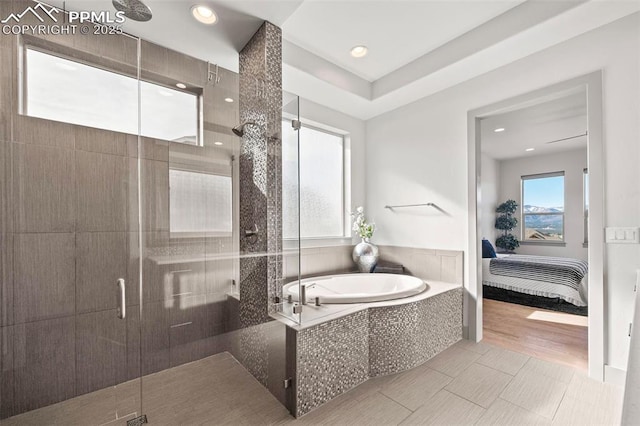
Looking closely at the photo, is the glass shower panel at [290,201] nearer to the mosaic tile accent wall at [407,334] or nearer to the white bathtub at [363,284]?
the white bathtub at [363,284]

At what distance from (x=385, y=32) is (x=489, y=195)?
520 cm

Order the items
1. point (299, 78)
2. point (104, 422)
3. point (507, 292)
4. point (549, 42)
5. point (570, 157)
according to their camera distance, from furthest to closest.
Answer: point (570, 157), point (507, 292), point (299, 78), point (549, 42), point (104, 422)

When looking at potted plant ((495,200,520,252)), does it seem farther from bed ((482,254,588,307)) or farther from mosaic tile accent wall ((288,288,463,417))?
mosaic tile accent wall ((288,288,463,417))

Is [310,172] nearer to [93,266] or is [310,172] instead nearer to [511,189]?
[93,266]

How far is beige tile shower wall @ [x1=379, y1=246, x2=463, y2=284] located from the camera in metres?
2.83

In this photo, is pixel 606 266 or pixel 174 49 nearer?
pixel 606 266

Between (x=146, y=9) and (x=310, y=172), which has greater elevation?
(x=146, y=9)

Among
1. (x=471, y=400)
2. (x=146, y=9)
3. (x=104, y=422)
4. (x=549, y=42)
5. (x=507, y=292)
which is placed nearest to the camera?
(x=104, y=422)

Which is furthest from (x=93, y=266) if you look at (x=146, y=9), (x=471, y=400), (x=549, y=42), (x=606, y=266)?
(x=549, y=42)

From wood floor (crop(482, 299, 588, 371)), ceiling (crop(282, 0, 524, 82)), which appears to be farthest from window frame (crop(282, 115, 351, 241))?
wood floor (crop(482, 299, 588, 371))

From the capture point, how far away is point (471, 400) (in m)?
1.82

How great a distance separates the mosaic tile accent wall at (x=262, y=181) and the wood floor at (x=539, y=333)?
221 centimetres

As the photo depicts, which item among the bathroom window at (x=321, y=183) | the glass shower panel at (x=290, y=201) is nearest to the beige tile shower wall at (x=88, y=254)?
the glass shower panel at (x=290, y=201)

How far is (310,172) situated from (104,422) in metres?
2.63
